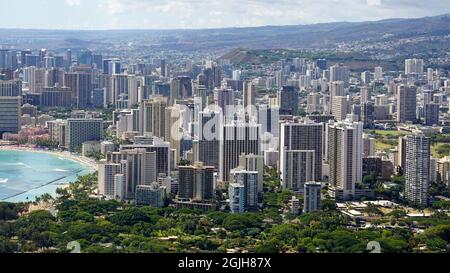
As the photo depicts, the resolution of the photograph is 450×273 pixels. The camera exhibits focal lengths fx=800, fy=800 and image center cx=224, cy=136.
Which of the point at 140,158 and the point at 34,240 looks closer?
the point at 34,240

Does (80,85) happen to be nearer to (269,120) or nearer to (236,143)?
(269,120)

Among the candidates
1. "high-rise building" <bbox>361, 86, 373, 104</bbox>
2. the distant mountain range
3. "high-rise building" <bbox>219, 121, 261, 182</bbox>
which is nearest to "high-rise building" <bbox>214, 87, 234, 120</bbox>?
the distant mountain range

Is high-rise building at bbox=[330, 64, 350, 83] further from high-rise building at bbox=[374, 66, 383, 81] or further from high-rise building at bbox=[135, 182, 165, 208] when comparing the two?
high-rise building at bbox=[135, 182, 165, 208]
